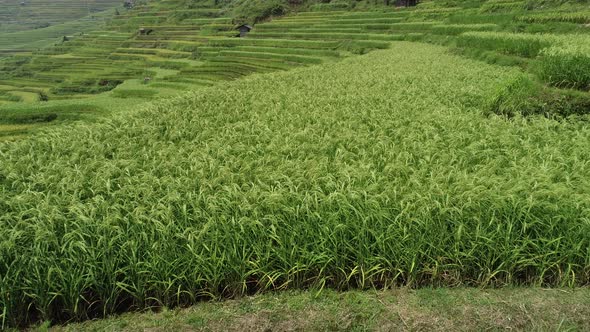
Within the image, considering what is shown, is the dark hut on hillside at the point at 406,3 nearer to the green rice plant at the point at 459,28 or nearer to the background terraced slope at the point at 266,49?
the background terraced slope at the point at 266,49

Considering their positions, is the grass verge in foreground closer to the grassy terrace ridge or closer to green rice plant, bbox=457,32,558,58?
the grassy terrace ridge

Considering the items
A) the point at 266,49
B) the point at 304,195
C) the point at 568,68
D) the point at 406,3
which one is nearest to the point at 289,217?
the point at 304,195

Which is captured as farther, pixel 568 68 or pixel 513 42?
pixel 513 42

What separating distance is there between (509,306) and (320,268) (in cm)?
181

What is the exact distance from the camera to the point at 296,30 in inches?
1448

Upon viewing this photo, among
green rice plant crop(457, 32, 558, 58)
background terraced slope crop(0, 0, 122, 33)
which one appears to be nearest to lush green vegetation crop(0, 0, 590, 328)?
green rice plant crop(457, 32, 558, 58)

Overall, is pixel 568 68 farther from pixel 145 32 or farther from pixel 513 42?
pixel 145 32

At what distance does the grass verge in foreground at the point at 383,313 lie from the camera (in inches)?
135

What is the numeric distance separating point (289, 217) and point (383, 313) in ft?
5.01

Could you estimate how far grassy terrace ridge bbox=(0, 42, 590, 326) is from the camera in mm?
3971

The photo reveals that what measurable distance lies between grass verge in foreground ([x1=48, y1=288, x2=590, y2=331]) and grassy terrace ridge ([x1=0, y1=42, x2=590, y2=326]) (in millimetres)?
217

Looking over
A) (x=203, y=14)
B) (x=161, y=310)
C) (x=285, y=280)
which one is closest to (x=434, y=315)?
(x=285, y=280)

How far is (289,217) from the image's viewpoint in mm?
4578

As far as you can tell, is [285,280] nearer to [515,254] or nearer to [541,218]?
[515,254]
